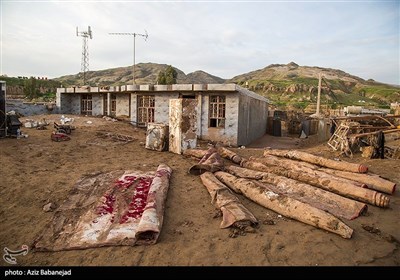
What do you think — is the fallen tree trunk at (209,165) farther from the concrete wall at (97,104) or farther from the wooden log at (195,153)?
the concrete wall at (97,104)

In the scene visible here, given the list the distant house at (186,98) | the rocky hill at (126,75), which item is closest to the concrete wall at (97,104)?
the distant house at (186,98)

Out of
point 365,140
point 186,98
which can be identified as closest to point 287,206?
point 365,140

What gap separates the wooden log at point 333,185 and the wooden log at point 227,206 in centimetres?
177

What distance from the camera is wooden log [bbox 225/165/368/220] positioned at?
191 inches

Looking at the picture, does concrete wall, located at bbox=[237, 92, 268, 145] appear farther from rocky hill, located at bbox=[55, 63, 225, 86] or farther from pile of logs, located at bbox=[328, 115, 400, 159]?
rocky hill, located at bbox=[55, 63, 225, 86]

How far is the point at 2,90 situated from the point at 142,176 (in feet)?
25.2

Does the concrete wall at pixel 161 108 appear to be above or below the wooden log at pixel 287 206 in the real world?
above

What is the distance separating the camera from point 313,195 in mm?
5434

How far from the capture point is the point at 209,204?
554 cm

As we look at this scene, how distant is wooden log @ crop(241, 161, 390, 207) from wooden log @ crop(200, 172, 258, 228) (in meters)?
1.77

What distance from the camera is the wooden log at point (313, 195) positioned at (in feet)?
15.9

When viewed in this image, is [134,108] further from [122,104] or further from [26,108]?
[26,108]

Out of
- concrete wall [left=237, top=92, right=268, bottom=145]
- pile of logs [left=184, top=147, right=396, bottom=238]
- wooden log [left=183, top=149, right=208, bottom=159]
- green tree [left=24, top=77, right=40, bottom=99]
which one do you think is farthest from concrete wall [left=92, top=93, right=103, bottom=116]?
green tree [left=24, top=77, right=40, bottom=99]

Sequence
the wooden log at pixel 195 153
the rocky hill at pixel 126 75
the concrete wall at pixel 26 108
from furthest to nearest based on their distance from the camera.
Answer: the rocky hill at pixel 126 75, the concrete wall at pixel 26 108, the wooden log at pixel 195 153
